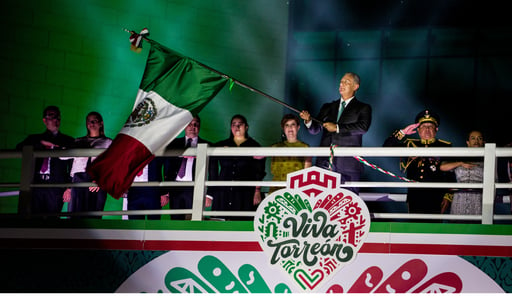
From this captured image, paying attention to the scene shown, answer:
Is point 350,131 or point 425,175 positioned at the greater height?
point 350,131

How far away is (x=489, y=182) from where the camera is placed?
6801 mm

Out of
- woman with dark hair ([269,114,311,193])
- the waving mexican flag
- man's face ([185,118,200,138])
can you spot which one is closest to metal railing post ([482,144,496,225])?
woman with dark hair ([269,114,311,193])

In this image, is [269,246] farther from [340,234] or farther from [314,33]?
[314,33]

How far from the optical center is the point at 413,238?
6898mm

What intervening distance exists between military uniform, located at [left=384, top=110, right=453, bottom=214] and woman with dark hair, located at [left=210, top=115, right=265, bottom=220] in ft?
4.31

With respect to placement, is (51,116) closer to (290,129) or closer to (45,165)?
(45,165)

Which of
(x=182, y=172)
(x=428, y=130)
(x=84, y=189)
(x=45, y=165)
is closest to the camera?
(x=428, y=130)

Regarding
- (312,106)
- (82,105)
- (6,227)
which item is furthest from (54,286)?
(312,106)

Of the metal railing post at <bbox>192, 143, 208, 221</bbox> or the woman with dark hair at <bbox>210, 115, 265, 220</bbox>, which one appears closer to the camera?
the metal railing post at <bbox>192, 143, 208, 221</bbox>

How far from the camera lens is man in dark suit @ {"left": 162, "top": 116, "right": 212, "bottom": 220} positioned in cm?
805

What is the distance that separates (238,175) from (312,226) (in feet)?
4.30

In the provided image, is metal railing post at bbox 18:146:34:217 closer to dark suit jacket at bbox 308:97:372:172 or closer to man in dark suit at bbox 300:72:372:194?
man in dark suit at bbox 300:72:372:194

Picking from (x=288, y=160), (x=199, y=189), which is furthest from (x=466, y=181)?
(x=199, y=189)

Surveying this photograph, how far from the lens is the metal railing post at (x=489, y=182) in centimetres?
680
